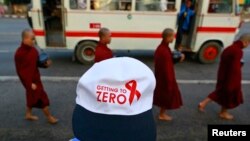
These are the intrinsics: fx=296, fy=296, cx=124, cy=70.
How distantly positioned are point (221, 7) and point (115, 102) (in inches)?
301

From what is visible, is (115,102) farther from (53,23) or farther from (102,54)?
(53,23)

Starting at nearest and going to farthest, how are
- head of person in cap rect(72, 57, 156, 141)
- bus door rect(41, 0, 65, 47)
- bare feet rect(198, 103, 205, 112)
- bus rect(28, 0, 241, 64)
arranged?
head of person in cap rect(72, 57, 156, 141) < bare feet rect(198, 103, 205, 112) < bus rect(28, 0, 241, 64) < bus door rect(41, 0, 65, 47)

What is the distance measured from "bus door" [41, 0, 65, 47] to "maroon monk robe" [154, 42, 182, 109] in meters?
4.30

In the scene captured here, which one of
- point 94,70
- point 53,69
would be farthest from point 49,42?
point 94,70

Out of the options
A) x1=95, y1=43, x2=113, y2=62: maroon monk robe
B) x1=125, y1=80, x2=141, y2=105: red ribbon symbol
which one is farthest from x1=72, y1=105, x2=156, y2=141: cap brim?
x1=95, y1=43, x2=113, y2=62: maroon monk robe

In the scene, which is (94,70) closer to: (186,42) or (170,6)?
(170,6)

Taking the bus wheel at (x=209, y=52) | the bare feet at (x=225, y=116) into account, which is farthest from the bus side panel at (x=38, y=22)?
the bare feet at (x=225, y=116)

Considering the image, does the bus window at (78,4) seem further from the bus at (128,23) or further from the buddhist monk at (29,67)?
the buddhist monk at (29,67)

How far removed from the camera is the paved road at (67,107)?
4441 mm

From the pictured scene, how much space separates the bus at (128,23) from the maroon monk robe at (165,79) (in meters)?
3.67

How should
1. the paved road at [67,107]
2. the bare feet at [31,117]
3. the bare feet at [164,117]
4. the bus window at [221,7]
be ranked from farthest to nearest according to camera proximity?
the bus window at [221,7] < the bare feet at [164,117] < the bare feet at [31,117] < the paved road at [67,107]

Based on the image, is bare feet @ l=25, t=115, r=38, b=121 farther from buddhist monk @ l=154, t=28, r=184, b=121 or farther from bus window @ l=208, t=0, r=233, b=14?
bus window @ l=208, t=0, r=233, b=14

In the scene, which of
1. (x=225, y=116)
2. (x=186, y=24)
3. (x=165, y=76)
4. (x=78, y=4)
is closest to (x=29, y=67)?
(x=165, y=76)

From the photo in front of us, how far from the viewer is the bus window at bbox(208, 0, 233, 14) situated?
8.32m
